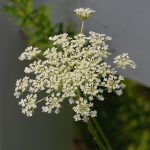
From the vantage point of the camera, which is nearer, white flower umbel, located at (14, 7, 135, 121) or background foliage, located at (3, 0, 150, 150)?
white flower umbel, located at (14, 7, 135, 121)

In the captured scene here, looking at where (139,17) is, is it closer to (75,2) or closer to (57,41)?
(75,2)

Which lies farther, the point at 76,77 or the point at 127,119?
the point at 127,119

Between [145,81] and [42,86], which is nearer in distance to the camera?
[42,86]

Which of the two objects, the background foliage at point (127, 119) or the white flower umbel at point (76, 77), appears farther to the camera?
the background foliage at point (127, 119)

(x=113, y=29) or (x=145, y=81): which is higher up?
(x=113, y=29)

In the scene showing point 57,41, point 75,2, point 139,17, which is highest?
point 75,2

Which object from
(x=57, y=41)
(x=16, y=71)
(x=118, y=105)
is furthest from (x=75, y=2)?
(x=57, y=41)

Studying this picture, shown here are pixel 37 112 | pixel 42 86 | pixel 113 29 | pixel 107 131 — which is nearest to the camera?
pixel 42 86

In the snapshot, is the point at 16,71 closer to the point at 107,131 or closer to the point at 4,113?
the point at 4,113

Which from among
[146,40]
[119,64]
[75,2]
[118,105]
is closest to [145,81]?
[146,40]

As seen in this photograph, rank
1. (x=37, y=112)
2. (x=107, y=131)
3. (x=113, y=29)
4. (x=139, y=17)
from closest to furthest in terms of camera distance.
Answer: (x=139, y=17) < (x=113, y=29) < (x=37, y=112) < (x=107, y=131)
